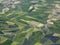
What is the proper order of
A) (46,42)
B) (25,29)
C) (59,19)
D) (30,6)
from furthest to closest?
(30,6) < (59,19) < (25,29) < (46,42)

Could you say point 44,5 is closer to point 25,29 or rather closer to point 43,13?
point 43,13

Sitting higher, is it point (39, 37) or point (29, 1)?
point (29, 1)

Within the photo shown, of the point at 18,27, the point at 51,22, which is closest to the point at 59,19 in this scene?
the point at 51,22

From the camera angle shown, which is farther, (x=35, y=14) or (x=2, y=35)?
(x=35, y=14)

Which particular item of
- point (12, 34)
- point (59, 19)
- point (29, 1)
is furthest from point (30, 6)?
point (12, 34)

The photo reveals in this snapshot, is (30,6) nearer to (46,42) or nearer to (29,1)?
(29,1)

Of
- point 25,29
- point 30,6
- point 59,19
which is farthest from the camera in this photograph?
point 30,6
